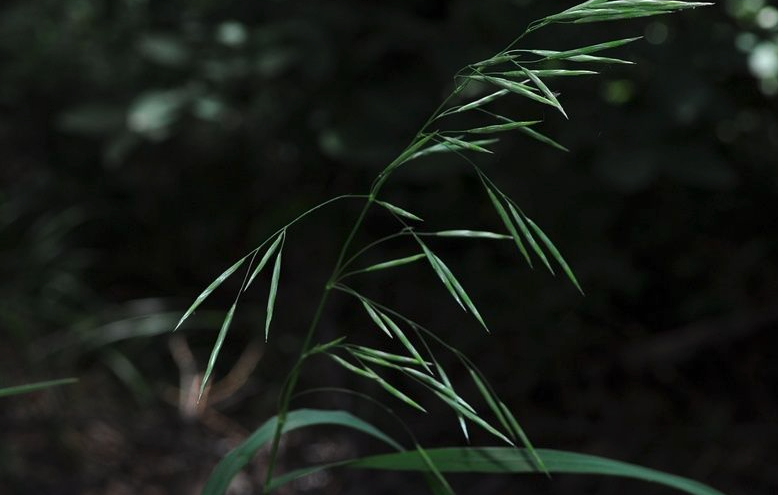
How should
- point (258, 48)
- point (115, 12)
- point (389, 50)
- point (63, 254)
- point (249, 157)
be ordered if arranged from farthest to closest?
point (63, 254), point (249, 157), point (115, 12), point (389, 50), point (258, 48)

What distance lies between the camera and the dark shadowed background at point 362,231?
1.49 metres

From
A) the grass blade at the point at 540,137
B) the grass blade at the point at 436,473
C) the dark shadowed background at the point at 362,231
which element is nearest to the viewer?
the grass blade at the point at 540,137

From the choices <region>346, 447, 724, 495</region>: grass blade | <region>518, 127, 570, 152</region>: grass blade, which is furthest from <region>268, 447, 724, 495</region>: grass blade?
<region>518, 127, 570, 152</region>: grass blade

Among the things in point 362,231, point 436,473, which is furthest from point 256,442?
point 362,231

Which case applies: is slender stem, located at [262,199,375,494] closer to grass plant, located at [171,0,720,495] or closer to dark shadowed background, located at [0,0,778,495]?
grass plant, located at [171,0,720,495]

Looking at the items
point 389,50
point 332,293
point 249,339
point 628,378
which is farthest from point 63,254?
point 628,378

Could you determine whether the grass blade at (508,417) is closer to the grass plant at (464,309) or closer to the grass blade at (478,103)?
the grass plant at (464,309)

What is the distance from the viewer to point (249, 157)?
2.22 meters

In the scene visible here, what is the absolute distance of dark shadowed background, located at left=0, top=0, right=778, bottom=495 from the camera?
1.49 metres

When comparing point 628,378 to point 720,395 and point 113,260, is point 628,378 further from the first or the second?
point 113,260

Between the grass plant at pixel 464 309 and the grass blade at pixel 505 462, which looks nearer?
the grass plant at pixel 464 309

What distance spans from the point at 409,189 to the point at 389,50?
385 mm

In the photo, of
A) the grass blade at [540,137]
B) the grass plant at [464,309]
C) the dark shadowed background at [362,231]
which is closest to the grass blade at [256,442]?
the grass plant at [464,309]

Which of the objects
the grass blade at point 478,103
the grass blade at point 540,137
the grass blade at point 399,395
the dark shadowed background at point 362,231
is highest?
the grass blade at point 478,103
